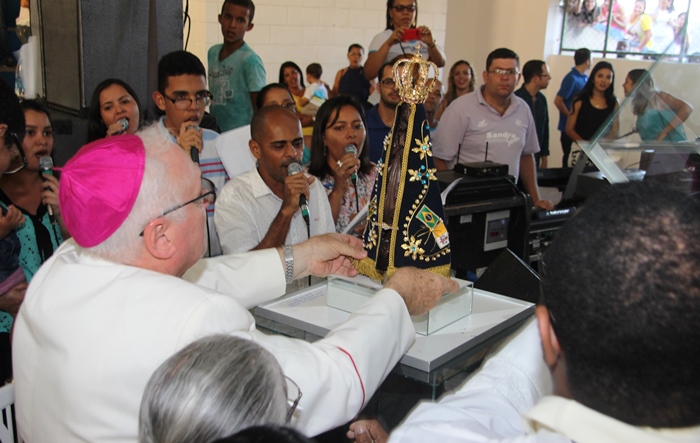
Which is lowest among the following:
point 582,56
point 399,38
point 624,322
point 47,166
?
point 47,166

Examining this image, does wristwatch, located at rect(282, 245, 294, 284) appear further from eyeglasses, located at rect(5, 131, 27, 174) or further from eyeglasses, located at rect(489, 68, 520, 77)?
eyeglasses, located at rect(489, 68, 520, 77)

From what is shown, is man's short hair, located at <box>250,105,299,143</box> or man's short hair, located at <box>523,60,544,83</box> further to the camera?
man's short hair, located at <box>523,60,544,83</box>

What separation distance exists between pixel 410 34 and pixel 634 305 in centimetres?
406

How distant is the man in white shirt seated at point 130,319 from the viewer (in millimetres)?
1299

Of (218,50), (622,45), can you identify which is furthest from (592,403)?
(622,45)

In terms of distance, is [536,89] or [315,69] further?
[315,69]

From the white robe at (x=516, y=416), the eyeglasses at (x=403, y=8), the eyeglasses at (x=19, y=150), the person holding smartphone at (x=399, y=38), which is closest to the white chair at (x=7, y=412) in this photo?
the eyeglasses at (x=19, y=150)

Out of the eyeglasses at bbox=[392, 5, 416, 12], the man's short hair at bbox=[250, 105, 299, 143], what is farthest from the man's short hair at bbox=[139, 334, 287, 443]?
the eyeglasses at bbox=[392, 5, 416, 12]

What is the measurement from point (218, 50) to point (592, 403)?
4.61m

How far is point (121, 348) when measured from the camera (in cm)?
129

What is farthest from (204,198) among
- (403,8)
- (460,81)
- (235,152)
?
(460,81)

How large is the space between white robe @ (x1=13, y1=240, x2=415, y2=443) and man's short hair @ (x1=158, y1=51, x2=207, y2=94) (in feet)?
6.92

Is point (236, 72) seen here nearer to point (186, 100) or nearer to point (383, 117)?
point (383, 117)

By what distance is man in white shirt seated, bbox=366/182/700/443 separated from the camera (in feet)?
2.76
